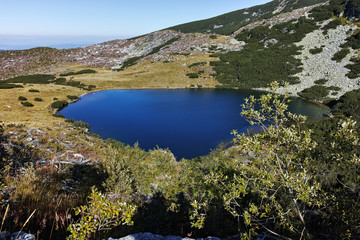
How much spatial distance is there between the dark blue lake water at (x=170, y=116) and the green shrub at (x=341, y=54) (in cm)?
2855

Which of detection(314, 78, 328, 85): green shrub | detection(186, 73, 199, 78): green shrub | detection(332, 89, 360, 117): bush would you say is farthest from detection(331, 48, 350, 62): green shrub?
detection(186, 73, 199, 78): green shrub

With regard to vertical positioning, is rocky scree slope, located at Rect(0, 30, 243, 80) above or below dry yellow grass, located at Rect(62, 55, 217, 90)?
above

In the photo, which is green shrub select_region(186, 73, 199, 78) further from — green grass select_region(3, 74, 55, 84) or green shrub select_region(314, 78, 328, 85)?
green grass select_region(3, 74, 55, 84)

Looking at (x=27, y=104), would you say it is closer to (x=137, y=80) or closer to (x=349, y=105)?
(x=137, y=80)

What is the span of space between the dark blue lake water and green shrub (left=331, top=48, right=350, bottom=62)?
28546 millimetres

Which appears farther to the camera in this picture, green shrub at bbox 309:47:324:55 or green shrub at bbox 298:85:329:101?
green shrub at bbox 309:47:324:55

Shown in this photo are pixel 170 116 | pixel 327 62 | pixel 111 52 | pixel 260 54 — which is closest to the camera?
pixel 170 116

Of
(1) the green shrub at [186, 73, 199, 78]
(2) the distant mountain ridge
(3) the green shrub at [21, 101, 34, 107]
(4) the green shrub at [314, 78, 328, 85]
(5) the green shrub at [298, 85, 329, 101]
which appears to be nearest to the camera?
(3) the green shrub at [21, 101, 34, 107]

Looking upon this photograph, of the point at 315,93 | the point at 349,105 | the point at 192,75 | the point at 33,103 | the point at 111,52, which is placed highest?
the point at 111,52

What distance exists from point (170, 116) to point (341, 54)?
66.4m

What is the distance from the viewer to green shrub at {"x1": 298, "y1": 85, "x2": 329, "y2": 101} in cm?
5281

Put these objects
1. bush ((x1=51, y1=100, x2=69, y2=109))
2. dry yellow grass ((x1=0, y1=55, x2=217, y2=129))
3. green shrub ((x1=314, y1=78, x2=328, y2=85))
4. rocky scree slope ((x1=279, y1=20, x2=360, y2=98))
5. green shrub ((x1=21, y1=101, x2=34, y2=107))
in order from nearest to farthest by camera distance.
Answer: green shrub ((x1=21, y1=101, x2=34, y2=107)) < bush ((x1=51, y1=100, x2=69, y2=109)) < dry yellow grass ((x1=0, y1=55, x2=217, y2=129)) < rocky scree slope ((x1=279, y1=20, x2=360, y2=98)) < green shrub ((x1=314, y1=78, x2=328, y2=85))

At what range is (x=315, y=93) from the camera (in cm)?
5441

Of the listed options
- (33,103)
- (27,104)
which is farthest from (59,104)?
(27,104)
